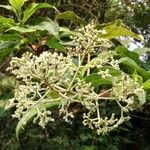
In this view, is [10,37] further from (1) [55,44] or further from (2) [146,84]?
(2) [146,84]

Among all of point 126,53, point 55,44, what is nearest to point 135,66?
point 126,53

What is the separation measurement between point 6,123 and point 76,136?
44 cm

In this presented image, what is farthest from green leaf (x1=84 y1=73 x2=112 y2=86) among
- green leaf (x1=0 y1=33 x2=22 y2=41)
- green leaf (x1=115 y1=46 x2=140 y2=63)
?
green leaf (x1=0 y1=33 x2=22 y2=41)

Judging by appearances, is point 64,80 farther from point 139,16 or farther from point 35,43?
point 139,16

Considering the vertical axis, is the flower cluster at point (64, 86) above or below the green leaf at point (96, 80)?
above

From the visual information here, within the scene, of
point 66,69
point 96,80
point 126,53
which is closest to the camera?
point 66,69

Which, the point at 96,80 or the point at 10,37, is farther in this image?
the point at 10,37

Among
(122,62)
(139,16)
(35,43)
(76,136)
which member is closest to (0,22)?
(35,43)

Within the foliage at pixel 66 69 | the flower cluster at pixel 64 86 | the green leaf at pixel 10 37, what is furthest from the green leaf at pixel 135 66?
the green leaf at pixel 10 37

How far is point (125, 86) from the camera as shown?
0.91 meters

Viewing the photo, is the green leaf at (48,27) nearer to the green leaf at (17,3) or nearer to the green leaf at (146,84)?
the green leaf at (17,3)

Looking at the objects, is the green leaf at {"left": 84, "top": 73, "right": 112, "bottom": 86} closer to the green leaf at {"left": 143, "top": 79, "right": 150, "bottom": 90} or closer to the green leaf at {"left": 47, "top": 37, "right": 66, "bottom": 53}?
the green leaf at {"left": 143, "top": 79, "right": 150, "bottom": 90}

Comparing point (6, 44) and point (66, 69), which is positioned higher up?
point (66, 69)

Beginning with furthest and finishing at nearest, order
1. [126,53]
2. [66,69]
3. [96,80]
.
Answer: [126,53], [96,80], [66,69]
